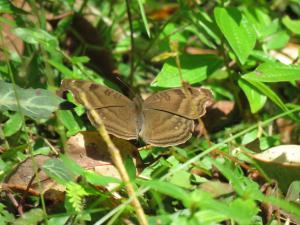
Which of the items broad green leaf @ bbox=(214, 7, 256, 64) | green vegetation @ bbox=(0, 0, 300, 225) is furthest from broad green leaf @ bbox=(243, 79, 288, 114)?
broad green leaf @ bbox=(214, 7, 256, 64)

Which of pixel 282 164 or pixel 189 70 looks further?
pixel 189 70

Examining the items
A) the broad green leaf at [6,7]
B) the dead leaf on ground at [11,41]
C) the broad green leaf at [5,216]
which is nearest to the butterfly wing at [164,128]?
the broad green leaf at [5,216]

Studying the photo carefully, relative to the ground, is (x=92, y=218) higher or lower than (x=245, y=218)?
lower

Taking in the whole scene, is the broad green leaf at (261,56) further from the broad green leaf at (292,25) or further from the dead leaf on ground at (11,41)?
the dead leaf on ground at (11,41)

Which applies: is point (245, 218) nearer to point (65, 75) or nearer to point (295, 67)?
point (295, 67)

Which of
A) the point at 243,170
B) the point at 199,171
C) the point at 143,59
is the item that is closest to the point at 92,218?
the point at 199,171

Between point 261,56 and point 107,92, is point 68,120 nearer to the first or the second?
point 107,92

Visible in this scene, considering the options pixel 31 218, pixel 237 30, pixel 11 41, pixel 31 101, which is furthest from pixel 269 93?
pixel 11 41
